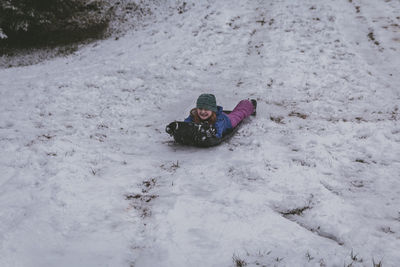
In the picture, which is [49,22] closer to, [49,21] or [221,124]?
[49,21]

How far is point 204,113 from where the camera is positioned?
254 inches

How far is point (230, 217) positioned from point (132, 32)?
44.3ft

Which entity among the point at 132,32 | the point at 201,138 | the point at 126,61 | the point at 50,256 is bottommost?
the point at 50,256

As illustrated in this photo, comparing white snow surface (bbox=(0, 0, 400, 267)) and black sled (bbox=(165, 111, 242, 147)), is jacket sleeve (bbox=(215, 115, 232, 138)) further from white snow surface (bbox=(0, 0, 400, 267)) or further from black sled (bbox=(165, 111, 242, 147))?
white snow surface (bbox=(0, 0, 400, 267))

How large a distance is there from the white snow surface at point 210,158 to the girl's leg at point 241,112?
9.0 inches

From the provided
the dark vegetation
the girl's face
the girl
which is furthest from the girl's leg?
the dark vegetation

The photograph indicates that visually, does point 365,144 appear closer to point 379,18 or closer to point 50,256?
point 50,256

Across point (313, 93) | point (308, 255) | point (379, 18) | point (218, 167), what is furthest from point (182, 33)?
point (308, 255)

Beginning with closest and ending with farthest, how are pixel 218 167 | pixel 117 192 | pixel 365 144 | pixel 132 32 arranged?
pixel 117 192
pixel 218 167
pixel 365 144
pixel 132 32

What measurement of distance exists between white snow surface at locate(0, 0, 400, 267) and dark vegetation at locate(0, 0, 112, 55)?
3.03 meters

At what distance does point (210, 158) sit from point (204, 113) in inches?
43.0

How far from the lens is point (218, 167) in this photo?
5.40m

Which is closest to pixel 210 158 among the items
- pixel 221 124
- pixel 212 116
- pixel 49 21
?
pixel 221 124

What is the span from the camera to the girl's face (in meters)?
6.43
